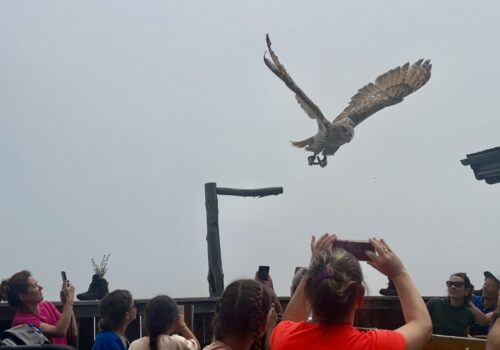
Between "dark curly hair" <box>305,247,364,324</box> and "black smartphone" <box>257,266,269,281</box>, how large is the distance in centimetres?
243

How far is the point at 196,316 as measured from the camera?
5.62 meters

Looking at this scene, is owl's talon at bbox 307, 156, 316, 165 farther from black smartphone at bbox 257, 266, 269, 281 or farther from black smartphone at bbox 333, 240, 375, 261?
black smartphone at bbox 333, 240, 375, 261

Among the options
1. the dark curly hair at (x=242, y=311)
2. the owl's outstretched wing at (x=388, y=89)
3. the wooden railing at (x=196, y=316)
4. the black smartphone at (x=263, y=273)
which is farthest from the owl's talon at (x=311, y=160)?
the dark curly hair at (x=242, y=311)

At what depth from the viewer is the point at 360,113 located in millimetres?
11367

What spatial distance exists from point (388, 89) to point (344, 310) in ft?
31.8

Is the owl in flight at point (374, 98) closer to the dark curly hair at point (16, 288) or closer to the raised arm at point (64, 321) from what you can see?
the raised arm at point (64, 321)

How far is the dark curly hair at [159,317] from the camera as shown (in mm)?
3609

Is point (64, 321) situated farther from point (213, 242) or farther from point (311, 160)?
point (311, 160)

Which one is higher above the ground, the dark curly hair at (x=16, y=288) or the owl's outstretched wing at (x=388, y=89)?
the owl's outstretched wing at (x=388, y=89)

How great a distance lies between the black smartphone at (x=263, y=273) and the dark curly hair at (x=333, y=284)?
243cm

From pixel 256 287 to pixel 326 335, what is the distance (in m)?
0.39


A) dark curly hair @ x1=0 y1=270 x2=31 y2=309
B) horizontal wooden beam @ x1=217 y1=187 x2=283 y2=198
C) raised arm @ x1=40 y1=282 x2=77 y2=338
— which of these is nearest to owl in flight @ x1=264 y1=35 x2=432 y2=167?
horizontal wooden beam @ x1=217 y1=187 x2=283 y2=198

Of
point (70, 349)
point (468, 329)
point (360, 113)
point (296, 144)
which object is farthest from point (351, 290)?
point (360, 113)

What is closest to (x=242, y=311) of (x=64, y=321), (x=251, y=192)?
(x=64, y=321)
